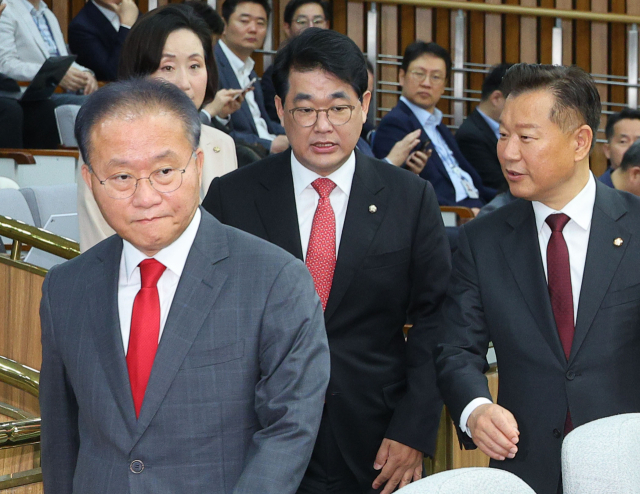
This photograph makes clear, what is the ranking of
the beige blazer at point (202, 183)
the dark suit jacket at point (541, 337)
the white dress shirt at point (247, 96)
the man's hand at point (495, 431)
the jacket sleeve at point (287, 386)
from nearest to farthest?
the jacket sleeve at point (287, 386), the man's hand at point (495, 431), the dark suit jacket at point (541, 337), the beige blazer at point (202, 183), the white dress shirt at point (247, 96)

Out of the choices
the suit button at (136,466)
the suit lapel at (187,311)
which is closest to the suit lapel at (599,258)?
the suit lapel at (187,311)

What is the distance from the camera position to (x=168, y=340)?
1.29 m

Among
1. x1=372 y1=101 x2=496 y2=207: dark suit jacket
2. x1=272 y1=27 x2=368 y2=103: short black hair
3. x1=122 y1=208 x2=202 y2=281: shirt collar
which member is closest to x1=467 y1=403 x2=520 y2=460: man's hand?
x1=122 y1=208 x2=202 y2=281: shirt collar

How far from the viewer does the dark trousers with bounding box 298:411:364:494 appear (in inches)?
71.2

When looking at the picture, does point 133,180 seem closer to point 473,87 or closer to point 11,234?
point 11,234

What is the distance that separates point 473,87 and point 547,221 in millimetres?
5785

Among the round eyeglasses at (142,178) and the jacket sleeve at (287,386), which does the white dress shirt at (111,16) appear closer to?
the round eyeglasses at (142,178)

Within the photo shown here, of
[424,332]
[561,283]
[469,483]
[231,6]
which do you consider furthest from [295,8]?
[469,483]

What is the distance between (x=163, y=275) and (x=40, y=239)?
1.55 m

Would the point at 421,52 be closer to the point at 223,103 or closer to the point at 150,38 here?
the point at 223,103

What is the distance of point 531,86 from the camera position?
69.1 inches

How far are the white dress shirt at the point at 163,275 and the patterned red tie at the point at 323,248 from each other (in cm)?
48

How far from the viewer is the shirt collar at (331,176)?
6.26 ft

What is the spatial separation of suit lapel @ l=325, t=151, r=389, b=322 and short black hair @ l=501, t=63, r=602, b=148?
1.14 feet
